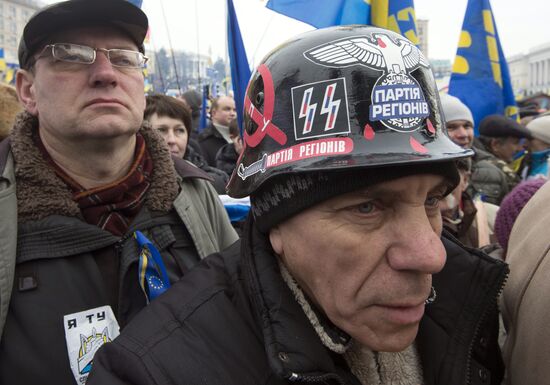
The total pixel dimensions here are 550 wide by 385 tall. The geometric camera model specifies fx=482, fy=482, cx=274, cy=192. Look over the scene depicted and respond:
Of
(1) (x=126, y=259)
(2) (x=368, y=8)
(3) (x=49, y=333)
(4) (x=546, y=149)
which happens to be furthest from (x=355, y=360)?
(4) (x=546, y=149)

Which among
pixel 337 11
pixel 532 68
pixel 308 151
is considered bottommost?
pixel 532 68

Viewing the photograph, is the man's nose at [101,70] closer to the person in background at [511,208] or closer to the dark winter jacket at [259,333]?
the dark winter jacket at [259,333]

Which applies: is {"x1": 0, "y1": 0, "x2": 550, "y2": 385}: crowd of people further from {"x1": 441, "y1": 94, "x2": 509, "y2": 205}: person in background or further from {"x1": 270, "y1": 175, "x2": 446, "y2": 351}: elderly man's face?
{"x1": 441, "y1": 94, "x2": 509, "y2": 205}: person in background

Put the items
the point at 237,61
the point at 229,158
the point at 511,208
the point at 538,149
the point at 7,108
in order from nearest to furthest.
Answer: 1. the point at 511,208
2. the point at 7,108
3. the point at 237,61
4. the point at 538,149
5. the point at 229,158

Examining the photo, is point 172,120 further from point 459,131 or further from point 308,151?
point 308,151

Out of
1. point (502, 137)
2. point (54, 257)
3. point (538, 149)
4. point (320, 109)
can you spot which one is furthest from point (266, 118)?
point (502, 137)

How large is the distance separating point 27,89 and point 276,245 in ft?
4.79

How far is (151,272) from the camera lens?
5.98 ft

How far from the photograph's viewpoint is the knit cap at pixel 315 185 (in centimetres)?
114

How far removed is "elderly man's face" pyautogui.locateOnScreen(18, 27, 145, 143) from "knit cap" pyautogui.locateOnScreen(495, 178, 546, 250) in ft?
5.41

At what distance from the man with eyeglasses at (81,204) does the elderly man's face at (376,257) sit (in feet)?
2.81

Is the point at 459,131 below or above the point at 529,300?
below

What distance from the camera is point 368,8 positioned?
3365 millimetres

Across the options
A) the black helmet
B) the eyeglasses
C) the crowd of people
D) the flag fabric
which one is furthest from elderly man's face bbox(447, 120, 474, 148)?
the black helmet
